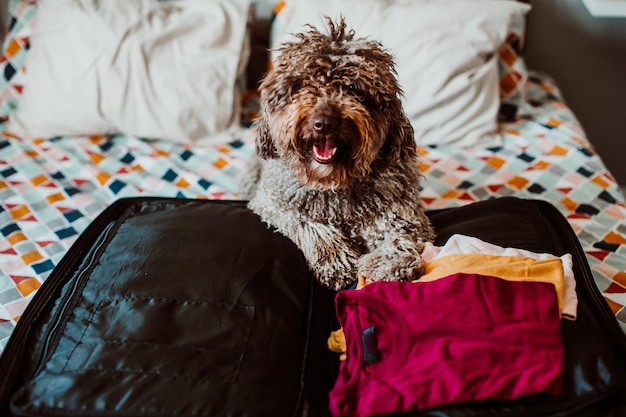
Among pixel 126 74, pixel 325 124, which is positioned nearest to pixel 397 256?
pixel 325 124

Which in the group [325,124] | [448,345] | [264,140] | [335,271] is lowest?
[335,271]

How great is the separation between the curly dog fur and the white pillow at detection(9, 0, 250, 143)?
0.69 metres

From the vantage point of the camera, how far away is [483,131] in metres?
2.06

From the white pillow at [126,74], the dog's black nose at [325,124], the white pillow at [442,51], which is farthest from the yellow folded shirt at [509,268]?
the white pillow at [126,74]

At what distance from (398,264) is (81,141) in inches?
56.4

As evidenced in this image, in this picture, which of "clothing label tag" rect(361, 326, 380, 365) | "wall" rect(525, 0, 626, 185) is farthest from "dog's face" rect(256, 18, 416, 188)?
"wall" rect(525, 0, 626, 185)

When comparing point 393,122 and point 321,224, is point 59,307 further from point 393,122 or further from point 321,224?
point 393,122

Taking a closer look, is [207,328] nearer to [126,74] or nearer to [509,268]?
[509,268]

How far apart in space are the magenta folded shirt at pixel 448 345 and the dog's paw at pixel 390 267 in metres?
0.10

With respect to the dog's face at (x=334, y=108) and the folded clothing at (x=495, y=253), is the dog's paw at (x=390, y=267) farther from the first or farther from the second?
the dog's face at (x=334, y=108)

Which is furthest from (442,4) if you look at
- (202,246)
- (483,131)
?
(202,246)

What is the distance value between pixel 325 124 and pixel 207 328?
1.71 feet

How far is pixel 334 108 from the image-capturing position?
49.2 inches

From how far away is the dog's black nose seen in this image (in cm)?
124
